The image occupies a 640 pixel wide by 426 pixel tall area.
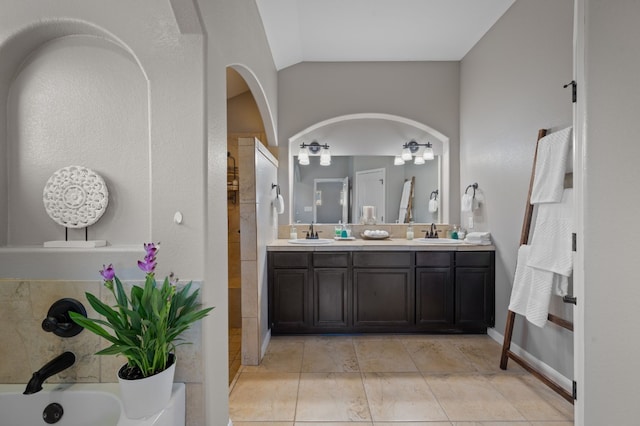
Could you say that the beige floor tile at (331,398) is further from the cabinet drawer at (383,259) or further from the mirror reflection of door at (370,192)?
the mirror reflection of door at (370,192)

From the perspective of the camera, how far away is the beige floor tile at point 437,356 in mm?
2488

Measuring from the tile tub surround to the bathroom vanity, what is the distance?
175 centimetres

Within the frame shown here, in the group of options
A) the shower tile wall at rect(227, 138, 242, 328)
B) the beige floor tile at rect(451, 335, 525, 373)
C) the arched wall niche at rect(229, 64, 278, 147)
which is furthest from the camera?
the shower tile wall at rect(227, 138, 242, 328)

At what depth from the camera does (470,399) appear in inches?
82.3

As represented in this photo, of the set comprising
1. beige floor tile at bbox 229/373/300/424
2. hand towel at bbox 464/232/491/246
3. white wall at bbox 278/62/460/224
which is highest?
white wall at bbox 278/62/460/224

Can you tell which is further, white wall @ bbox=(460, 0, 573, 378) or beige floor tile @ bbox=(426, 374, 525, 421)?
white wall @ bbox=(460, 0, 573, 378)

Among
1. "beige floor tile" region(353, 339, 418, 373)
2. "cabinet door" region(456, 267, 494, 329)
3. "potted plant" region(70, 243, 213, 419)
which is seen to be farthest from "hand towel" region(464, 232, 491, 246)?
"potted plant" region(70, 243, 213, 419)

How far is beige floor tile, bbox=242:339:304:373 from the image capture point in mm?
2500

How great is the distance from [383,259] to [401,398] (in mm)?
1281

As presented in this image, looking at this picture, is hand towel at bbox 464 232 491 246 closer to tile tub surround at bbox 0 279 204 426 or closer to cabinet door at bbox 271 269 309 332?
cabinet door at bbox 271 269 309 332

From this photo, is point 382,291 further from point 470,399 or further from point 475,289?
point 470,399

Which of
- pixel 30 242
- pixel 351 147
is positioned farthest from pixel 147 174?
pixel 351 147

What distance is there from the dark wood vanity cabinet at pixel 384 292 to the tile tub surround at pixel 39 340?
176 centimetres

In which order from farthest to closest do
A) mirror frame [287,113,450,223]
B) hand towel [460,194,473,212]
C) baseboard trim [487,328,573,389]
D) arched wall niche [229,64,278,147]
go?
mirror frame [287,113,450,223] → hand towel [460,194,473,212] → arched wall niche [229,64,278,147] → baseboard trim [487,328,573,389]
